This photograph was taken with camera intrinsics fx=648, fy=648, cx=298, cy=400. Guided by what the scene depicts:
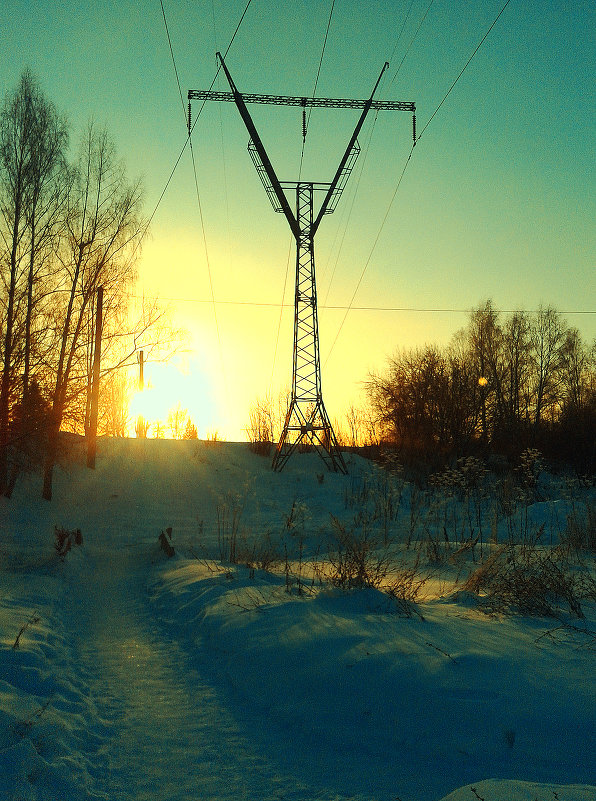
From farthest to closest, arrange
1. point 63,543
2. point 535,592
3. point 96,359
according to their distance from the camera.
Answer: point 96,359 < point 63,543 < point 535,592

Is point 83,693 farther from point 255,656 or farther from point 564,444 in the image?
point 564,444

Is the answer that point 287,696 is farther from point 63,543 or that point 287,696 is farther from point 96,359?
point 96,359

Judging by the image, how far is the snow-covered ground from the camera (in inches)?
139

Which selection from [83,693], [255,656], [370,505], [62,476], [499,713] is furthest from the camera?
[62,476]

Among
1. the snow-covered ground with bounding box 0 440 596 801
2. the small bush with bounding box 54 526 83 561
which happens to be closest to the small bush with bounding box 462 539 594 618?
the snow-covered ground with bounding box 0 440 596 801

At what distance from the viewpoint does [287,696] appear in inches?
192

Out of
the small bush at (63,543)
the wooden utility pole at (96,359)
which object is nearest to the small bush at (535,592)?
the small bush at (63,543)

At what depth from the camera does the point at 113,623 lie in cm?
782

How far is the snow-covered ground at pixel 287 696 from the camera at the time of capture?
3.52 metres

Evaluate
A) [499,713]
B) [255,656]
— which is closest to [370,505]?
[255,656]

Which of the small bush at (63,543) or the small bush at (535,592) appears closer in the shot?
the small bush at (535,592)

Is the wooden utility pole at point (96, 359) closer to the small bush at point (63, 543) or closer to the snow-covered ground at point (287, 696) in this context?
the small bush at point (63, 543)

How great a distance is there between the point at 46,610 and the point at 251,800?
17.1 feet

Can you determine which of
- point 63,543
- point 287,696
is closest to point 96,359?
point 63,543
